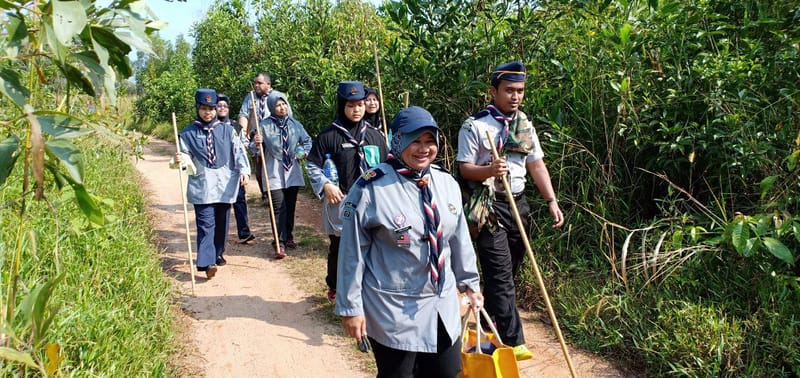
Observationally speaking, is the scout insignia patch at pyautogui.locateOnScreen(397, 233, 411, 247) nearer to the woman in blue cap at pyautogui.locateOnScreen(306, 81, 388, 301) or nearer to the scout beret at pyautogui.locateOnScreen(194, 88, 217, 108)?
the woman in blue cap at pyautogui.locateOnScreen(306, 81, 388, 301)

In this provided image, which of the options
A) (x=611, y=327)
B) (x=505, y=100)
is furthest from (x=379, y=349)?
(x=611, y=327)

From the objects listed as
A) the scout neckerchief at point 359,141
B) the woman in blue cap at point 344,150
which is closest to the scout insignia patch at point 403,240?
the woman in blue cap at point 344,150

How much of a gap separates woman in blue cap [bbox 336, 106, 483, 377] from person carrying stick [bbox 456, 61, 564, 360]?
122cm

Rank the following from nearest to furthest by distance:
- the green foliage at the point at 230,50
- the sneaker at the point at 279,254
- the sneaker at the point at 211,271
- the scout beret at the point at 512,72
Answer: the scout beret at the point at 512,72 → the sneaker at the point at 211,271 → the sneaker at the point at 279,254 → the green foliage at the point at 230,50

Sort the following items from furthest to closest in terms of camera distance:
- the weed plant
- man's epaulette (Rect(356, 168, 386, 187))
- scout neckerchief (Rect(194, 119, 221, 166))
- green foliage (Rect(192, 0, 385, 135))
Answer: green foliage (Rect(192, 0, 385, 135))
scout neckerchief (Rect(194, 119, 221, 166))
the weed plant
man's epaulette (Rect(356, 168, 386, 187))

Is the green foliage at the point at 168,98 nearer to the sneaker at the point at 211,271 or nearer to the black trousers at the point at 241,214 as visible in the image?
the black trousers at the point at 241,214

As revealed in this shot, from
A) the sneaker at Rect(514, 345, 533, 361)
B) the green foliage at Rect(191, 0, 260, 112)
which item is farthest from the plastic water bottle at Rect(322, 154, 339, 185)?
the green foliage at Rect(191, 0, 260, 112)

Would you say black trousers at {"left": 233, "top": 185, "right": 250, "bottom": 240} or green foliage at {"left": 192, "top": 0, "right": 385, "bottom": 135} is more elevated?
green foliage at {"left": 192, "top": 0, "right": 385, "bottom": 135}

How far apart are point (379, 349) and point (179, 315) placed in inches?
116

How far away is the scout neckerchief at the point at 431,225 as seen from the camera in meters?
2.89

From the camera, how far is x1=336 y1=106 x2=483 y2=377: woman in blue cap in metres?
2.84

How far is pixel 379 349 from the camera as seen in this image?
295cm

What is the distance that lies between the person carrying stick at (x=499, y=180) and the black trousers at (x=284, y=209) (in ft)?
11.6

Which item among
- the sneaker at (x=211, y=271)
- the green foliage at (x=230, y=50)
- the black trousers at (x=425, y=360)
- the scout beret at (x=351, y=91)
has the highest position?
the green foliage at (x=230, y=50)
